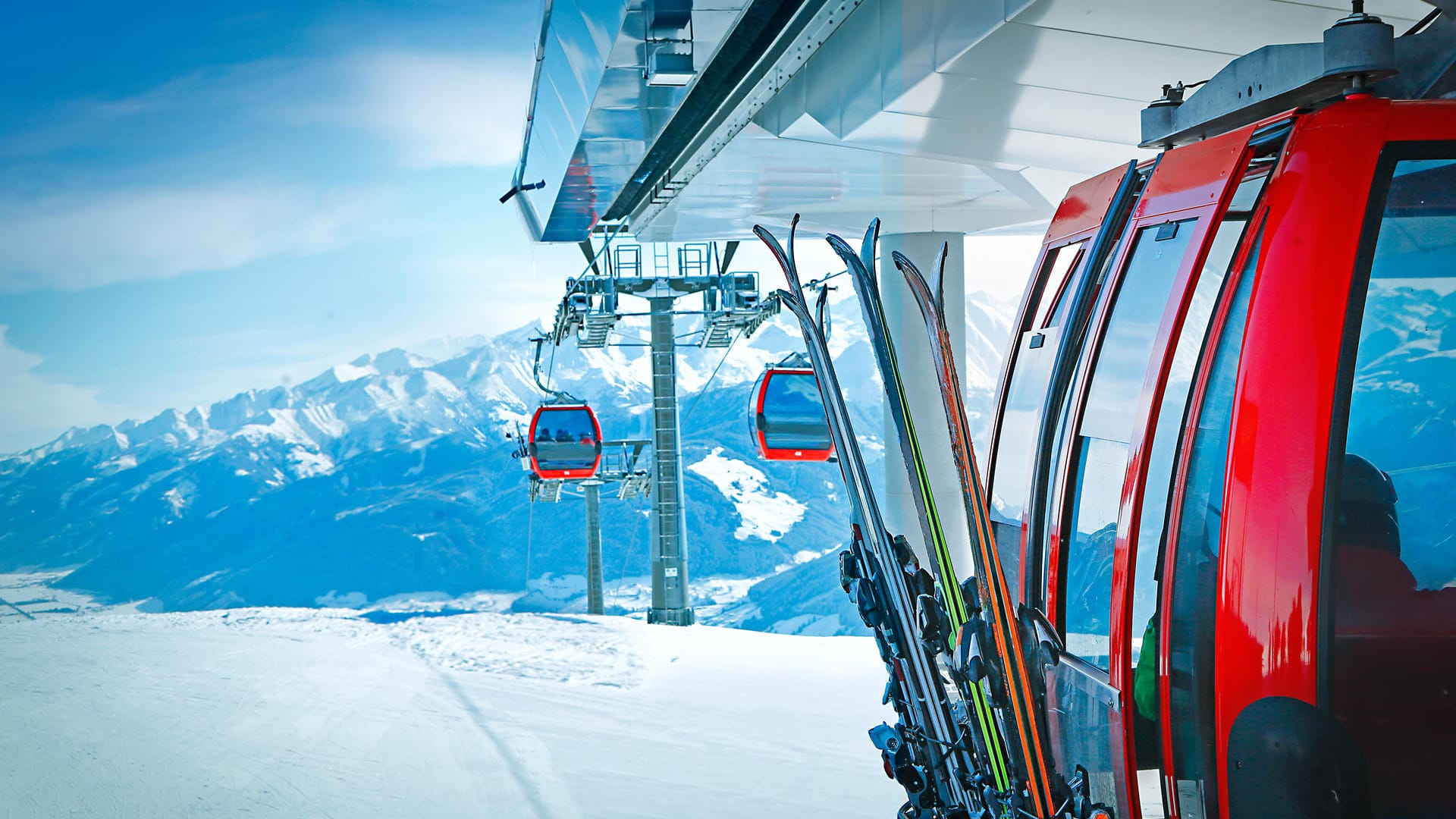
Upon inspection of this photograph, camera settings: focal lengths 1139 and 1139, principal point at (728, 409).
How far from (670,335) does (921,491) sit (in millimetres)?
13277

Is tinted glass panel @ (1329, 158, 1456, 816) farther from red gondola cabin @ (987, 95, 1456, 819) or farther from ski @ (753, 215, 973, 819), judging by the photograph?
ski @ (753, 215, 973, 819)

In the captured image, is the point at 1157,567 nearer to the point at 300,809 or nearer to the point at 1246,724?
the point at 1246,724

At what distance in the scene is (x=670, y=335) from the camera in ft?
51.8

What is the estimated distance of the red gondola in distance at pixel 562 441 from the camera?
1396 centimetres

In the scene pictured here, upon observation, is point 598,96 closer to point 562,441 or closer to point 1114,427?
point 1114,427

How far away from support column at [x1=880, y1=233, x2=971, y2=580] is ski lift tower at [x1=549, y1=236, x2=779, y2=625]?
16.5 ft

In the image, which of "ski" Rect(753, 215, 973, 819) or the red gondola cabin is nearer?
the red gondola cabin

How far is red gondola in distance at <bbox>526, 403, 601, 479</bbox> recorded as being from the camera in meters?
14.0

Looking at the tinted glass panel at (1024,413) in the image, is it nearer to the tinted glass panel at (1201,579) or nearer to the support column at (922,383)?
the tinted glass panel at (1201,579)

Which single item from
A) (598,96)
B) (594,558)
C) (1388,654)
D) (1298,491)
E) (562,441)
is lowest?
(594,558)

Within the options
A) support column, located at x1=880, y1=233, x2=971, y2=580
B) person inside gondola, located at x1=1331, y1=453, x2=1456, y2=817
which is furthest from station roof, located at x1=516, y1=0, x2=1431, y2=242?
person inside gondola, located at x1=1331, y1=453, x2=1456, y2=817

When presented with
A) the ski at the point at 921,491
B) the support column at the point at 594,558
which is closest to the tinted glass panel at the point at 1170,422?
the ski at the point at 921,491

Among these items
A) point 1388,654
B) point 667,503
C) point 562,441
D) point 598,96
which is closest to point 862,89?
point 598,96

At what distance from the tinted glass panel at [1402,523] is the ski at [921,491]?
0.76 m
